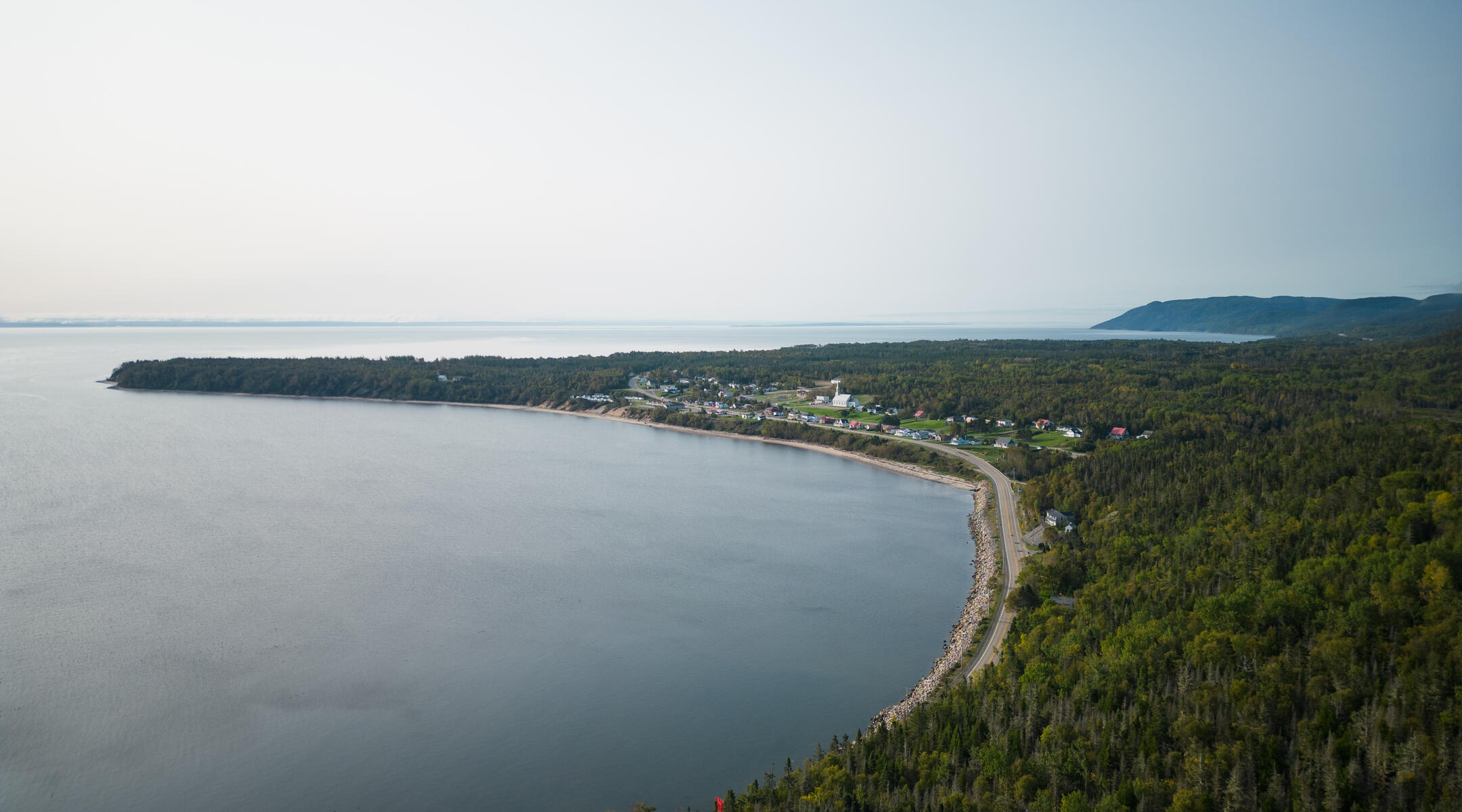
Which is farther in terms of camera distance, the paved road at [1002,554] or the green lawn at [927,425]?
the green lawn at [927,425]

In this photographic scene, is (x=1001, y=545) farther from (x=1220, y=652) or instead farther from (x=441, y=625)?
(x=441, y=625)

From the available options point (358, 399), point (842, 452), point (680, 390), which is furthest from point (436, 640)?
point (358, 399)

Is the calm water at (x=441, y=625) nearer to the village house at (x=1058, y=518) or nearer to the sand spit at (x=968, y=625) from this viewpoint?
the sand spit at (x=968, y=625)

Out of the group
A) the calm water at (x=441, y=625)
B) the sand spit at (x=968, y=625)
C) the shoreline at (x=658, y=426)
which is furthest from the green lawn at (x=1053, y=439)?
the sand spit at (x=968, y=625)

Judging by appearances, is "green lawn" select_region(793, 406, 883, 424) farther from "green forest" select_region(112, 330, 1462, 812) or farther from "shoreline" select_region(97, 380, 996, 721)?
"green forest" select_region(112, 330, 1462, 812)

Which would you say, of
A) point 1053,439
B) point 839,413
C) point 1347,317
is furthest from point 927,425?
point 1347,317

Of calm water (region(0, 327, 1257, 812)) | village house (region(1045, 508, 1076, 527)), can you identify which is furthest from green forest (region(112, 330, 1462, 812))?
calm water (region(0, 327, 1257, 812))
